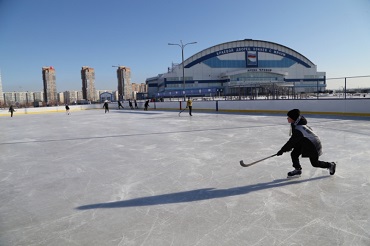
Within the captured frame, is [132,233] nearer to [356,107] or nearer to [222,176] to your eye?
[222,176]

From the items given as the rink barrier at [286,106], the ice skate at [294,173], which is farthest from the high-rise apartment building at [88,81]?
the ice skate at [294,173]

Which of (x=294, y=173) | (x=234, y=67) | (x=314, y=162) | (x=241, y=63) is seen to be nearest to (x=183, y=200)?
(x=294, y=173)

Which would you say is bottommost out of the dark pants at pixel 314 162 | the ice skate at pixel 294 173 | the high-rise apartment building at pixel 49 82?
the ice skate at pixel 294 173

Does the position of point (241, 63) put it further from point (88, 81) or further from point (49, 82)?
point (49, 82)

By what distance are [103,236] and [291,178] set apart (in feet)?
10.0

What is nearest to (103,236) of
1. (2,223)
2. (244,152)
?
(2,223)

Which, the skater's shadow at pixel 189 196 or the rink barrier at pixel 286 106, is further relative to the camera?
the rink barrier at pixel 286 106

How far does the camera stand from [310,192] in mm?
3564

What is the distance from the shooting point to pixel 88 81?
80.1 m

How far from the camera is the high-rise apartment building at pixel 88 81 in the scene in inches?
3135

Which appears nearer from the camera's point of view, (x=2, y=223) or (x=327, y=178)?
(x=2, y=223)

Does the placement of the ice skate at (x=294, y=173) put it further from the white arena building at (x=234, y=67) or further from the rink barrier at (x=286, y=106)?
the white arena building at (x=234, y=67)

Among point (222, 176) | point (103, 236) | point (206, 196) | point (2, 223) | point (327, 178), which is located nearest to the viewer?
point (103, 236)

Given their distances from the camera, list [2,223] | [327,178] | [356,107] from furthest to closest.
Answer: [356,107], [327,178], [2,223]
